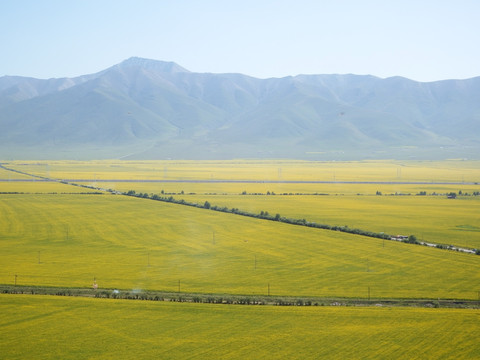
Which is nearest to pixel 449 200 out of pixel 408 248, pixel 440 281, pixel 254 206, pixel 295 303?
pixel 254 206

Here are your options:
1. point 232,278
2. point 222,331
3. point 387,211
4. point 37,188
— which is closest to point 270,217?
point 387,211

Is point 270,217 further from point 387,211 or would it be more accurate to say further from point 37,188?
point 37,188

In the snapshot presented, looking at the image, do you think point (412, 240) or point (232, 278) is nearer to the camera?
point (232, 278)

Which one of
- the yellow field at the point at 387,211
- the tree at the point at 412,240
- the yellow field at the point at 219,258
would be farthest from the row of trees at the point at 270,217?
the tree at the point at 412,240

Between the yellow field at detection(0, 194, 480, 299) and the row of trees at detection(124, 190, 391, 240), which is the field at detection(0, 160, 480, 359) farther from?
the row of trees at detection(124, 190, 391, 240)

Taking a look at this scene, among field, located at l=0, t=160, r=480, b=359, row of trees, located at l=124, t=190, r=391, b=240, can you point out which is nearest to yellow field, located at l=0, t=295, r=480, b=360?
field, located at l=0, t=160, r=480, b=359

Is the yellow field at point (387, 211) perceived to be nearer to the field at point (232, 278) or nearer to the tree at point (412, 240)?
the field at point (232, 278)
